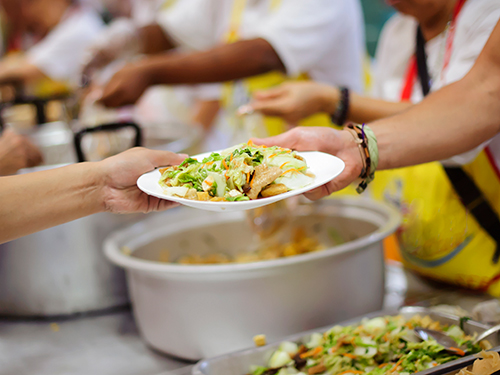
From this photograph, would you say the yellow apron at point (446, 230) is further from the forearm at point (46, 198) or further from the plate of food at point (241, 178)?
the forearm at point (46, 198)

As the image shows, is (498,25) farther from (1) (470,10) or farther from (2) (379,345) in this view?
(2) (379,345)

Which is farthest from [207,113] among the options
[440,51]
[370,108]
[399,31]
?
[440,51]

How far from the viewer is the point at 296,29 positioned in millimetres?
1454

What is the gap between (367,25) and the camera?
3.23 meters

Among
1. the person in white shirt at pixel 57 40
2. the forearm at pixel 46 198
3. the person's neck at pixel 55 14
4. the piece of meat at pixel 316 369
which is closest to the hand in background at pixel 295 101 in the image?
the forearm at pixel 46 198

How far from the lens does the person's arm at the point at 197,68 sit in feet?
4.61

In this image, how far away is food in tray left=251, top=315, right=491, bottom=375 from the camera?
2.40 feet

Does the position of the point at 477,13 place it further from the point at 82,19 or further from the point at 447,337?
the point at 82,19

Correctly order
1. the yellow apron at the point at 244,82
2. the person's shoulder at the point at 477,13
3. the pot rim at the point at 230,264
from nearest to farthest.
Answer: the pot rim at the point at 230,264 < the person's shoulder at the point at 477,13 < the yellow apron at the point at 244,82

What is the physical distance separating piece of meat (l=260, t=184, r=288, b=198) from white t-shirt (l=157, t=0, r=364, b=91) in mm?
941

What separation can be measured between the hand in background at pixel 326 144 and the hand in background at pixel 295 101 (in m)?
0.36

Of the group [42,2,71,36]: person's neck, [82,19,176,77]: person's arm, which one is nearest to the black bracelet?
[82,19,176,77]: person's arm

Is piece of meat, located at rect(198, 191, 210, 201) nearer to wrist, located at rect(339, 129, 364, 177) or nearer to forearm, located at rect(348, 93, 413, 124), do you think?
wrist, located at rect(339, 129, 364, 177)

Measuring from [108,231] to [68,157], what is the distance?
0.41m
